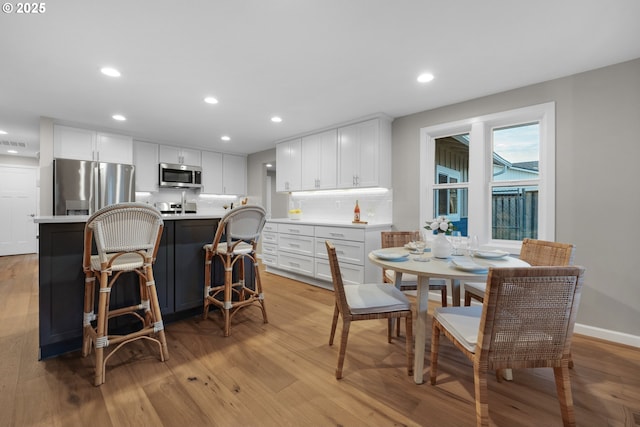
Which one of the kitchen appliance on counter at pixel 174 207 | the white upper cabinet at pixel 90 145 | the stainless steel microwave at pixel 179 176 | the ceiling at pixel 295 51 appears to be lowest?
the kitchen appliance on counter at pixel 174 207

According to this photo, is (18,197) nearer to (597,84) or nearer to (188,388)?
(188,388)

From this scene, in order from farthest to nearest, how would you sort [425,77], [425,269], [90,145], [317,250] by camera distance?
1. [90,145]
2. [317,250]
3. [425,77]
4. [425,269]

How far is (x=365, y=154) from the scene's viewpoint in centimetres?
378

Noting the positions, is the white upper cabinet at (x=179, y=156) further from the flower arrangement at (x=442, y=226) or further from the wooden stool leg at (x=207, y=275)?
the flower arrangement at (x=442, y=226)

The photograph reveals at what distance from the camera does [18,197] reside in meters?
6.34

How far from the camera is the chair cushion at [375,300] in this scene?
1781 millimetres

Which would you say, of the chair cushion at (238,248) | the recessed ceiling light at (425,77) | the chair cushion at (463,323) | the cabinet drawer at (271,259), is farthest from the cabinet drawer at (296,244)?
the chair cushion at (463,323)

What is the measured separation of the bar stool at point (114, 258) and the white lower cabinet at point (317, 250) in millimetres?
1981

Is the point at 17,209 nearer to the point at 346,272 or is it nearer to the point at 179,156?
the point at 179,156

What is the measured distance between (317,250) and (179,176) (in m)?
3.19

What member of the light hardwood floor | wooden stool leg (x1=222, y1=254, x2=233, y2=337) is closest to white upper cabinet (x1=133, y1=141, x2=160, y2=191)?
the light hardwood floor

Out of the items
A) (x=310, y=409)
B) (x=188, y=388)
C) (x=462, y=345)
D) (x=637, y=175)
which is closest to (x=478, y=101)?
(x=637, y=175)

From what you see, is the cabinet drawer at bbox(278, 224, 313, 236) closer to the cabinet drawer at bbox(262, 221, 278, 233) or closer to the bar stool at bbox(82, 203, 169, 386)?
the cabinet drawer at bbox(262, 221, 278, 233)

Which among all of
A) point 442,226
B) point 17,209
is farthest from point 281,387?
point 17,209
